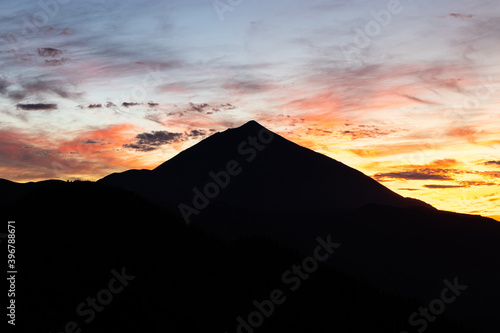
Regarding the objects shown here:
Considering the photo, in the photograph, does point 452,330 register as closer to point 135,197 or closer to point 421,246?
point 135,197

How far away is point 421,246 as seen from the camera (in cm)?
15050

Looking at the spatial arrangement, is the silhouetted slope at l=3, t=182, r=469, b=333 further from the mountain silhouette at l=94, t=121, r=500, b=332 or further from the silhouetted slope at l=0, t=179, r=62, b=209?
the mountain silhouette at l=94, t=121, r=500, b=332

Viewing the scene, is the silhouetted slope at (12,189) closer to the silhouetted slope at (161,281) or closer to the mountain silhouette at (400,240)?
the mountain silhouette at (400,240)

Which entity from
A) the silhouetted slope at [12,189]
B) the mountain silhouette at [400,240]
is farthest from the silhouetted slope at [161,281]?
the mountain silhouette at [400,240]

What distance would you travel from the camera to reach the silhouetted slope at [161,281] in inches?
1189

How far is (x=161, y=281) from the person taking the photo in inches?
1366

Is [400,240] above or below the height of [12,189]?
below

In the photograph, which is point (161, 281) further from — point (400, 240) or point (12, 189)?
point (400, 240)

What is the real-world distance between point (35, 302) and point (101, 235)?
10955mm

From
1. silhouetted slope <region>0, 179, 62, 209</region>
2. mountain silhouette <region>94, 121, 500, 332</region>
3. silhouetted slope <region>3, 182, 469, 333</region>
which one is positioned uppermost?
silhouetted slope <region>3, 182, 469, 333</region>

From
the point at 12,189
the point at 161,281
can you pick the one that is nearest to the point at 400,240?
the point at 12,189

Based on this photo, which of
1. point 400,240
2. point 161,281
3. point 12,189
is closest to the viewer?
point 161,281

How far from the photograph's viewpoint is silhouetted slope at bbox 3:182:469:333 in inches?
1189

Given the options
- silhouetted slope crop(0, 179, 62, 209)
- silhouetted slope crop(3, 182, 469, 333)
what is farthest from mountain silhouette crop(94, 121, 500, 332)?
silhouetted slope crop(3, 182, 469, 333)
